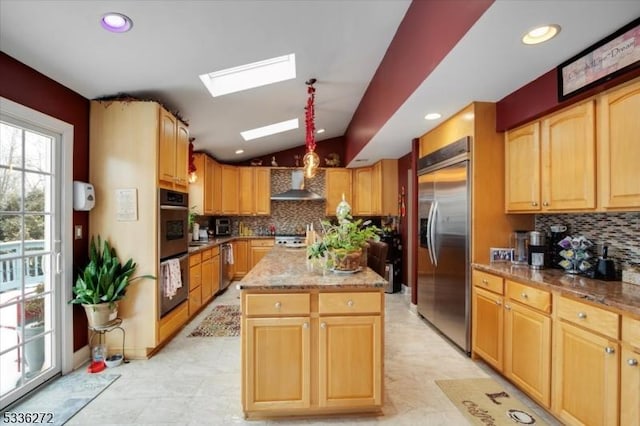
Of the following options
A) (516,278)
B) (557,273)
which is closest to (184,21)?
(516,278)

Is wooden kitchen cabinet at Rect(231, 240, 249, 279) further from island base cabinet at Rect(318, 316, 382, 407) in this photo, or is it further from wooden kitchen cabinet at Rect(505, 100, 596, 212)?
wooden kitchen cabinet at Rect(505, 100, 596, 212)

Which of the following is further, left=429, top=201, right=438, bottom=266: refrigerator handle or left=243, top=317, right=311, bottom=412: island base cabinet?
left=429, top=201, right=438, bottom=266: refrigerator handle

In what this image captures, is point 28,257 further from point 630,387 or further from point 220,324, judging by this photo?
point 630,387

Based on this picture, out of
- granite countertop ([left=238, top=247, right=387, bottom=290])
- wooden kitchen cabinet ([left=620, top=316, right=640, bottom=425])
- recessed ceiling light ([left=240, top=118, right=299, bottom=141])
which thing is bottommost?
wooden kitchen cabinet ([left=620, top=316, right=640, bottom=425])

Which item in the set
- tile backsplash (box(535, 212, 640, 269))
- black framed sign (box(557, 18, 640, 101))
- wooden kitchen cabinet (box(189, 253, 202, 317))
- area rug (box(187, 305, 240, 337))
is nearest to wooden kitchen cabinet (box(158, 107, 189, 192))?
wooden kitchen cabinet (box(189, 253, 202, 317))

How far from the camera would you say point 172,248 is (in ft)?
10.7

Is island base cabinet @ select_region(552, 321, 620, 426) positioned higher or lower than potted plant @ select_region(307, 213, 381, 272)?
lower

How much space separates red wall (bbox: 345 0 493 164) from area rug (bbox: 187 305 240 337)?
2.94m

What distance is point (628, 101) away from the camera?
1.82 meters

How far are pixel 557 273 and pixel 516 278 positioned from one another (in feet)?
1.08

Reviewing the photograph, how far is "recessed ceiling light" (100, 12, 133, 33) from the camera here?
6.17 ft

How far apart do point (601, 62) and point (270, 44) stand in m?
2.24

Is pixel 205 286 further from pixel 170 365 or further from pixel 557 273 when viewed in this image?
pixel 557 273

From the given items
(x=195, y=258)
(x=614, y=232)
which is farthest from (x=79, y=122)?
(x=614, y=232)
